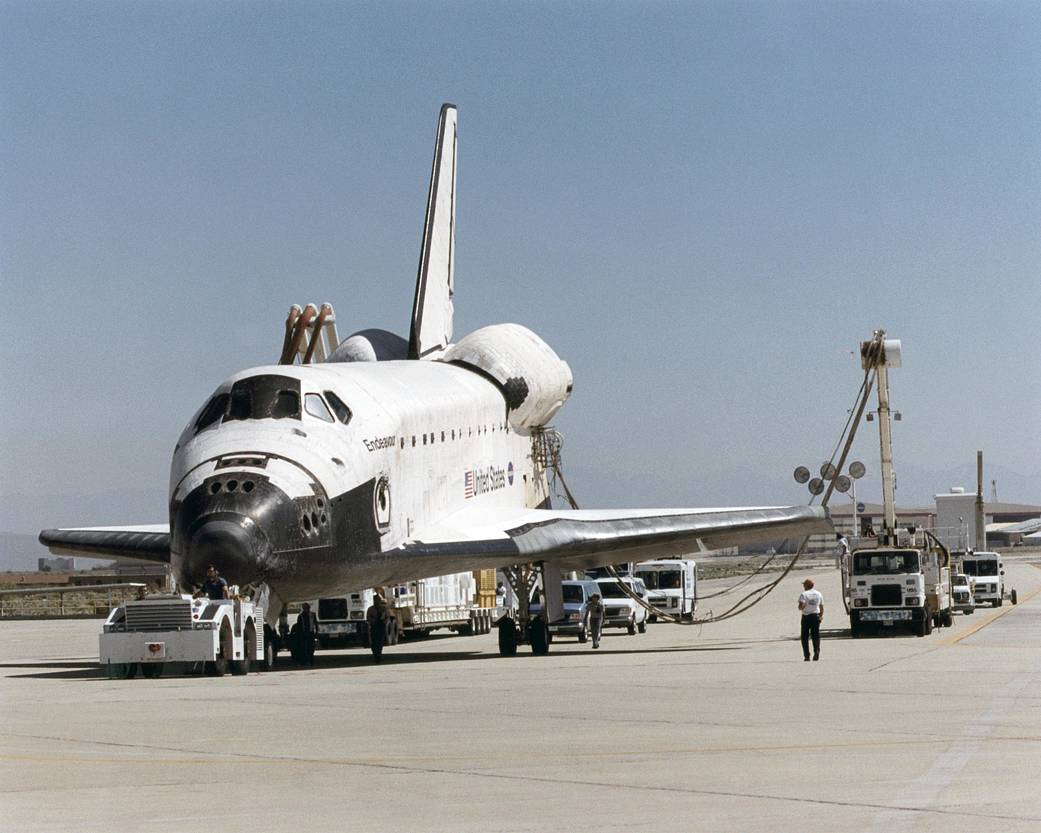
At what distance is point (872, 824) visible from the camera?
21.2 feet

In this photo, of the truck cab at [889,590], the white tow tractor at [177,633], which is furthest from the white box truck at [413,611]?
the truck cab at [889,590]

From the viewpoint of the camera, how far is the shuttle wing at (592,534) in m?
20.8

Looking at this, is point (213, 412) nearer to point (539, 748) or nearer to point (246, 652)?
point (246, 652)

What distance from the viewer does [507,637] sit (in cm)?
2250

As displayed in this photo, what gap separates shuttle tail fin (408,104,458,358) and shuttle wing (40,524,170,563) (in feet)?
24.8

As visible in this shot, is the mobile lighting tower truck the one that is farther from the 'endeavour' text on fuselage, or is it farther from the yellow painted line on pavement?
the 'endeavour' text on fuselage

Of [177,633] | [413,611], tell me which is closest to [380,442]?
[177,633]

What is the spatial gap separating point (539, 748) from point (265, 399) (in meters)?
10.2

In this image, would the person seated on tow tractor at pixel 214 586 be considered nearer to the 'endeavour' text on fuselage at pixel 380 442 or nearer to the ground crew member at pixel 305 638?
the 'endeavour' text on fuselage at pixel 380 442

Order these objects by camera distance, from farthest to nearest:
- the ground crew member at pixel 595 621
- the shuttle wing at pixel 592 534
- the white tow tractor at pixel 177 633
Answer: the ground crew member at pixel 595 621
the shuttle wing at pixel 592 534
the white tow tractor at pixel 177 633

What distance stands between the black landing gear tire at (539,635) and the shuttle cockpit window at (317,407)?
17.1 feet

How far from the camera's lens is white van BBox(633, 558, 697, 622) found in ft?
116

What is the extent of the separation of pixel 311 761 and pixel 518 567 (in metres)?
14.2

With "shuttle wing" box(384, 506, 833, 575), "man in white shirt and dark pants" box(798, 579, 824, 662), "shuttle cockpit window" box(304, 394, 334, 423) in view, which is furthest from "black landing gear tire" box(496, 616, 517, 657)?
"shuttle cockpit window" box(304, 394, 334, 423)
